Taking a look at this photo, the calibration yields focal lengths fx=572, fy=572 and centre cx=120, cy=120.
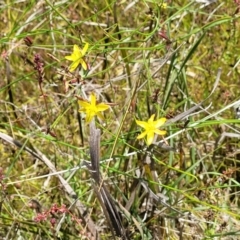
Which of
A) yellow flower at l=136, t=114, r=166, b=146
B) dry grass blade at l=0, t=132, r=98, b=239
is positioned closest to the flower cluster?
yellow flower at l=136, t=114, r=166, b=146

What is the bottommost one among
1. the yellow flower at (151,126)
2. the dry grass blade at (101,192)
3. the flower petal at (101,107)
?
the dry grass blade at (101,192)

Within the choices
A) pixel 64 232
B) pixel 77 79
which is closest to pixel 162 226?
pixel 64 232

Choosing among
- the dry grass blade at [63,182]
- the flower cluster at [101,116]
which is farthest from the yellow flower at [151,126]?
the dry grass blade at [63,182]

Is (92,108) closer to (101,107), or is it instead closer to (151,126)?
(101,107)

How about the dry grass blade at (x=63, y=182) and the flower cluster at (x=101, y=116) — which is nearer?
the flower cluster at (x=101, y=116)

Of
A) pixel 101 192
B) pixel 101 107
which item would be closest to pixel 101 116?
pixel 101 107

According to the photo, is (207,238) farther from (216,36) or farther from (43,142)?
(216,36)

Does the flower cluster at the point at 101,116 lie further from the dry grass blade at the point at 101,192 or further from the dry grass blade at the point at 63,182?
the dry grass blade at the point at 63,182

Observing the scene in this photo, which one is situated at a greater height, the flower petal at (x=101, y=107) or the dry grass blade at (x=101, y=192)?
the flower petal at (x=101, y=107)

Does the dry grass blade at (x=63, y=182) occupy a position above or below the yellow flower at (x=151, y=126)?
below

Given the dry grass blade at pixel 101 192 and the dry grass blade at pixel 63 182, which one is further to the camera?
the dry grass blade at pixel 63 182

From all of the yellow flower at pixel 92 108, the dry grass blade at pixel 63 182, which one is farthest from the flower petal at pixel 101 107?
the dry grass blade at pixel 63 182
